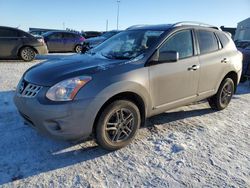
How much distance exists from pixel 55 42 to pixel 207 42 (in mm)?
13499

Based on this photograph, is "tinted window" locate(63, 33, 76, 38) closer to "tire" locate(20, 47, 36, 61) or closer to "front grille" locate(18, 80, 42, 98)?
"tire" locate(20, 47, 36, 61)

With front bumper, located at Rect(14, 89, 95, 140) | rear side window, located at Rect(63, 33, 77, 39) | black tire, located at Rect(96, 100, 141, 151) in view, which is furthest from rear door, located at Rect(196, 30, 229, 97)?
rear side window, located at Rect(63, 33, 77, 39)

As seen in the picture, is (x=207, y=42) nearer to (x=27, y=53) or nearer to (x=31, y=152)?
(x=31, y=152)

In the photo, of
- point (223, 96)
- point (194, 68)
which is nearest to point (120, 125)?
point (194, 68)

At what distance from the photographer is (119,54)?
435cm

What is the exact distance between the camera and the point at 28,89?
143 inches

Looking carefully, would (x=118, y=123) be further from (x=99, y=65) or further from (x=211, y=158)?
(x=211, y=158)

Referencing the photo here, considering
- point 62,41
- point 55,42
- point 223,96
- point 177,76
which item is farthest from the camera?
point 62,41

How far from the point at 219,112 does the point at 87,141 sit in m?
3.01

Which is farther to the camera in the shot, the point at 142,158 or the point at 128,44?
the point at 128,44

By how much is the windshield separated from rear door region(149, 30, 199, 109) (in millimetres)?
263

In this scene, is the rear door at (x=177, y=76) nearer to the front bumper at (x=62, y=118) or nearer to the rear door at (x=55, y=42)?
the front bumper at (x=62, y=118)

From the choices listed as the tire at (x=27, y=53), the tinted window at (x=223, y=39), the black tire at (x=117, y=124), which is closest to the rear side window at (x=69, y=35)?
the tire at (x=27, y=53)

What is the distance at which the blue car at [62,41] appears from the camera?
17.1 meters
